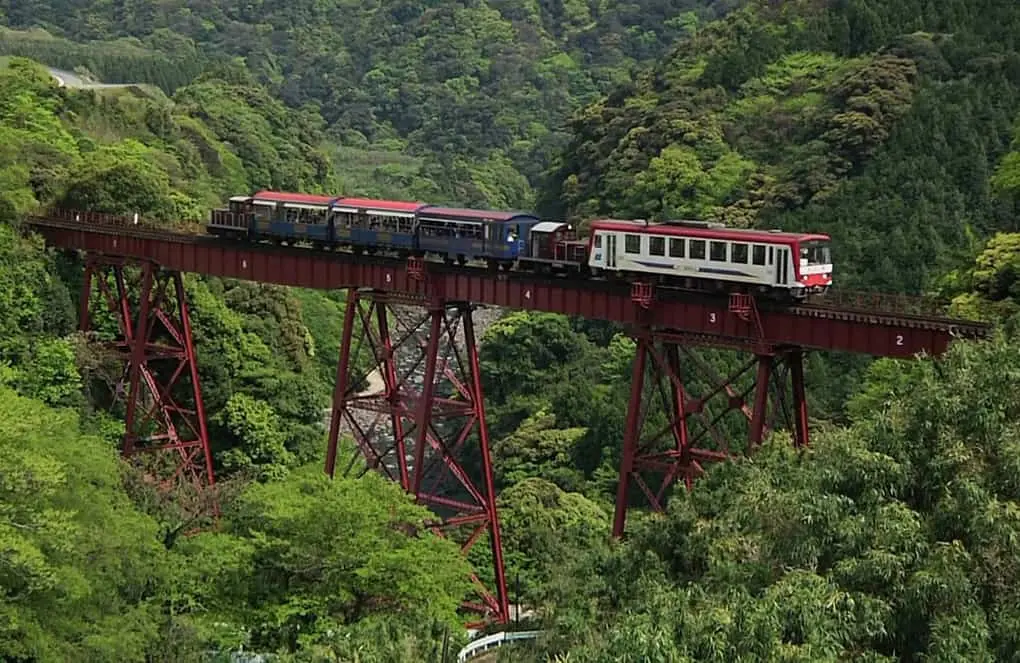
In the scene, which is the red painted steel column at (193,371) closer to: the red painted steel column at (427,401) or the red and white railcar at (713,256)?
the red painted steel column at (427,401)

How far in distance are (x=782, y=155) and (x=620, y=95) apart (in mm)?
15128

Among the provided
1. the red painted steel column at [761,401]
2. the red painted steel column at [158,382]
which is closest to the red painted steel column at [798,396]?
the red painted steel column at [761,401]

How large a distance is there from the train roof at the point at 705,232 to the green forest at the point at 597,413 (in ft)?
12.1

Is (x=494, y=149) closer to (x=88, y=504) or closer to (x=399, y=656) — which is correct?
(x=88, y=504)

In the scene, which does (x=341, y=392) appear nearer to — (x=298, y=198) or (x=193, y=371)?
(x=298, y=198)

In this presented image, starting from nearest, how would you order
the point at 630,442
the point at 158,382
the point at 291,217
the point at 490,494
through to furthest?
the point at 630,442 < the point at 490,494 < the point at 291,217 < the point at 158,382

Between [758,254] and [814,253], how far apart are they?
1226 mm

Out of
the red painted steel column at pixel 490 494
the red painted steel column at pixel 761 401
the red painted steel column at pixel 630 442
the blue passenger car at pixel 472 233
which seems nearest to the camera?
the red painted steel column at pixel 761 401

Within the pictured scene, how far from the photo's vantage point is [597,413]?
53000 mm

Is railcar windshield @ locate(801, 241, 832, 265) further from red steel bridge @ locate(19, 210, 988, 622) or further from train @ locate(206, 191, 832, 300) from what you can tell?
red steel bridge @ locate(19, 210, 988, 622)

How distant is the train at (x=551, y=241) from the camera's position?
2945cm

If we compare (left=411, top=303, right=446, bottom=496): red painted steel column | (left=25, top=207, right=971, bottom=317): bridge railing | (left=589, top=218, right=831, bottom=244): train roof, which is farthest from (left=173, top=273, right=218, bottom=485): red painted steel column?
(left=589, top=218, right=831, bottom=244): train roof

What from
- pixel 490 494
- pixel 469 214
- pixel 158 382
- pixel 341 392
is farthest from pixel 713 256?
pixel 158 382

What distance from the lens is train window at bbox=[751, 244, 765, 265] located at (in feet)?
95.9
